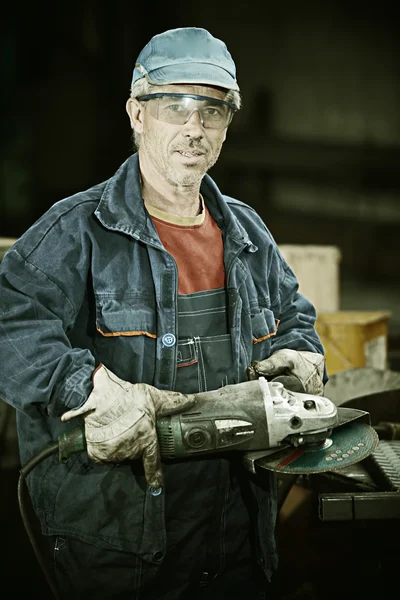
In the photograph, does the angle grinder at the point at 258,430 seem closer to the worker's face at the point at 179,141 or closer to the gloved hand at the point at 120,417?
the gloved hand at the point at 120,417

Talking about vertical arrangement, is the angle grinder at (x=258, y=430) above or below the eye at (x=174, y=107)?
below

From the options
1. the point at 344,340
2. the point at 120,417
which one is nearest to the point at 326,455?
the point at 120,417

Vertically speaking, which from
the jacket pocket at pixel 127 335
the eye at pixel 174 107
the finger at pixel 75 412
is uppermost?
the eye at pixel 174 107

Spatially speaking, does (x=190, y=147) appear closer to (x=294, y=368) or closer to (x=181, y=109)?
(x=181, y=109)

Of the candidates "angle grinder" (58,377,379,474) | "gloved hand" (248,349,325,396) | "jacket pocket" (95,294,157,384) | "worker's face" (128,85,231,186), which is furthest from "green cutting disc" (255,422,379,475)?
"worker's face" (128,85,231,186)

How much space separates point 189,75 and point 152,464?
1.01 metres

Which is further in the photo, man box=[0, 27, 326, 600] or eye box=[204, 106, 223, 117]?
eye box=[204, 106, 223, 117]

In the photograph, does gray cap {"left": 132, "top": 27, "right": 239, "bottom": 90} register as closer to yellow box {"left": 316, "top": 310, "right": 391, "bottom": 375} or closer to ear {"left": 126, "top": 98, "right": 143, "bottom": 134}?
ear {"left": 126, "top": 98, "right": 143, "bottom": 134}

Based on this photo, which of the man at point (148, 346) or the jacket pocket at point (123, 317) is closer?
the man at point (148, 346)

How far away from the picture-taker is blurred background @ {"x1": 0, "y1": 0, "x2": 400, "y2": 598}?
13.8ft

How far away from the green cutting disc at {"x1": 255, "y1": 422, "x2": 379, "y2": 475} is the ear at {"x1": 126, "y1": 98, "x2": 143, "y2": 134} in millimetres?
991

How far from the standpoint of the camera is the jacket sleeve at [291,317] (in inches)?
76.4

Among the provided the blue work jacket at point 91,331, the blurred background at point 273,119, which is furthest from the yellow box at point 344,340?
the blue work jacket at point 91,331

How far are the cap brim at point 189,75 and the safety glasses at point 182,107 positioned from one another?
40mm
